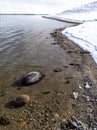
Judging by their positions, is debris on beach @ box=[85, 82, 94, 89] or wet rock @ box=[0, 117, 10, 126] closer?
wet rock @ box=[0, 117, 10, 126]

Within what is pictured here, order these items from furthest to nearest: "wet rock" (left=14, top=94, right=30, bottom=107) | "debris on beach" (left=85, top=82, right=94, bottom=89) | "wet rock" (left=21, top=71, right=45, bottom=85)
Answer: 1. "wet rock" (left=21, top=71, right=45, bottom=85)
2. "debris on beach" (left=85, top=82, right=94, bottom=89)
3. "wet rock" (left=14, top=94, right=30, bottom=107)

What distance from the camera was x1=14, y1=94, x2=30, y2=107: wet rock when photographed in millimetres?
10312

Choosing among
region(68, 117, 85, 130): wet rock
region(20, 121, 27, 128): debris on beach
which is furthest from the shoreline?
region(20, 121, 27, 128): debris on beach

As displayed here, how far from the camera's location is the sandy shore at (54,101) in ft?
29.2

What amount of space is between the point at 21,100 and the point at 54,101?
1.62 metres

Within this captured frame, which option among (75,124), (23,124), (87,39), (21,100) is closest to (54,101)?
(21,100)

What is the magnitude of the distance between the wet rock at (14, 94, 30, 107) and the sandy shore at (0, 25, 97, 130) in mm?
247

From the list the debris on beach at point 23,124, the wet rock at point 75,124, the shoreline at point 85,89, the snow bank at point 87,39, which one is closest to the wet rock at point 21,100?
the debris on beach at point 23,124

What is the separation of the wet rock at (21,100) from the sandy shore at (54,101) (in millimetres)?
247

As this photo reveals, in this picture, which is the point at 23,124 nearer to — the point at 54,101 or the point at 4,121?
the point at 4,121

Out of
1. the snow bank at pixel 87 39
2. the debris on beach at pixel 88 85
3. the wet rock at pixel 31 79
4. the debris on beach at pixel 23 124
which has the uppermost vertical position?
the wet rock at pixel 31 79

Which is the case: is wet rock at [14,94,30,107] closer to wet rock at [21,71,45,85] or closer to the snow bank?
wet rock at [21,71,45,85]

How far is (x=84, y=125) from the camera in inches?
344

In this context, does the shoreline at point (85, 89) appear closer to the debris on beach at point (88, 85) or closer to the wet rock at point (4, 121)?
the debris on beach at point (88, 85)
